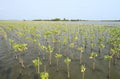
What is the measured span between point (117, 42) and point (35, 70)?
403 inches

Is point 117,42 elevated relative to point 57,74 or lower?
elevated

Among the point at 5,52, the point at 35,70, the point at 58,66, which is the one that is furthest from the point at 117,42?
the point at 5,52

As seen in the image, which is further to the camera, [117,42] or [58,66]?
[117,42]

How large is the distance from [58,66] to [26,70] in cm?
297

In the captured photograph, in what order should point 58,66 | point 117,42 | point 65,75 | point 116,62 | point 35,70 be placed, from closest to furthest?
point 65,75, point 35,70, point 58,66, point 116,62, point 117,42

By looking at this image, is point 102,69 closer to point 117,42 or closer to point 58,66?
point 58,66

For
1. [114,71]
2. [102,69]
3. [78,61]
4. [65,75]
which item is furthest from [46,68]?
[114,71]

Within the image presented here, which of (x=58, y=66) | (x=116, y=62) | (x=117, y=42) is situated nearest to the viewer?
(x=58, y=66)

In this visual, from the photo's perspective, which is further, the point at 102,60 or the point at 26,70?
the point at 102,60

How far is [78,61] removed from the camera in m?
14.6

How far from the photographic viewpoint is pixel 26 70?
487 inches

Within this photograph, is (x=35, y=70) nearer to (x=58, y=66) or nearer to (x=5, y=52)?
(x=58, y=66)

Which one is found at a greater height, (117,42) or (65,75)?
(117,42)

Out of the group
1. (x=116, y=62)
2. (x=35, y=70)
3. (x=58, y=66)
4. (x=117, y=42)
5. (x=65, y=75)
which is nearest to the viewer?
(x=65, y=75)
